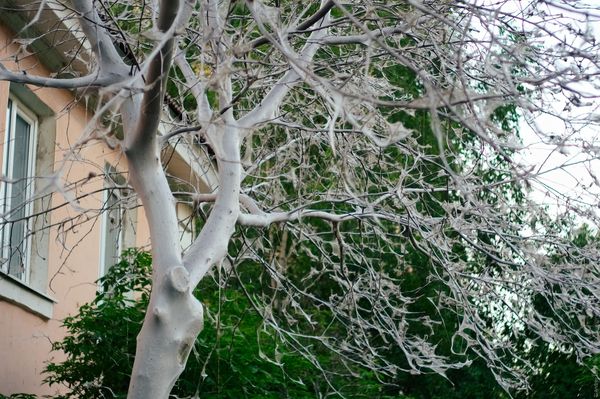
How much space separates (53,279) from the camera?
1062cm

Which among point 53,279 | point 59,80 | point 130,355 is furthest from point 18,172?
point 59,80

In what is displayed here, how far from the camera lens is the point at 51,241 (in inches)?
431

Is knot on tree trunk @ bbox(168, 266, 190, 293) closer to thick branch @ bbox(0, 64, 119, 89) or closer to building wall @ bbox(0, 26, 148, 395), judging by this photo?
thick branch @ bbox(0, 64, 119, 89)

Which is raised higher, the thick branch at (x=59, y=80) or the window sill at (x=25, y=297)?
the thick branch at (x=59, y=80)

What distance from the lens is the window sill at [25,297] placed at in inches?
371

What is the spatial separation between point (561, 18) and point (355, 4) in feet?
4.55

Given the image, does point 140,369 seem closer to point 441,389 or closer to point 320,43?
point 320,43

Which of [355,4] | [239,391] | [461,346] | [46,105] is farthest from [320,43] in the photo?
[461,346]

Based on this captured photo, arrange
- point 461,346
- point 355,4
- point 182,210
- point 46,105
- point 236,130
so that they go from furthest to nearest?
point 182,210 → point 461,346 → point 46,105 → point 355,4 → point 236,130

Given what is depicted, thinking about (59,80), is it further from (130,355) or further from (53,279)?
(53,279)

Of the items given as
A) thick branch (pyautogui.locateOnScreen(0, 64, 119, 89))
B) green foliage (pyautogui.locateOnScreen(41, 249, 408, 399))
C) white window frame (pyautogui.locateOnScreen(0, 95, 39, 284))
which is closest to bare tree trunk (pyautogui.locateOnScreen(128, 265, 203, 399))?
thick branch (pyautogui.locateOnScreen(0, 64, 119, 89))

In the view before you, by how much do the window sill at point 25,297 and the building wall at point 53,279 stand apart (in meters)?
0.03

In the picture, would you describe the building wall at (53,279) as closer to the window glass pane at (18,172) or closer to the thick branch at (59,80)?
the window glass pane at (18,172)

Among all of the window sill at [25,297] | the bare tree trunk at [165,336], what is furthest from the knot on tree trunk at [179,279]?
the window sill at [25,297]
